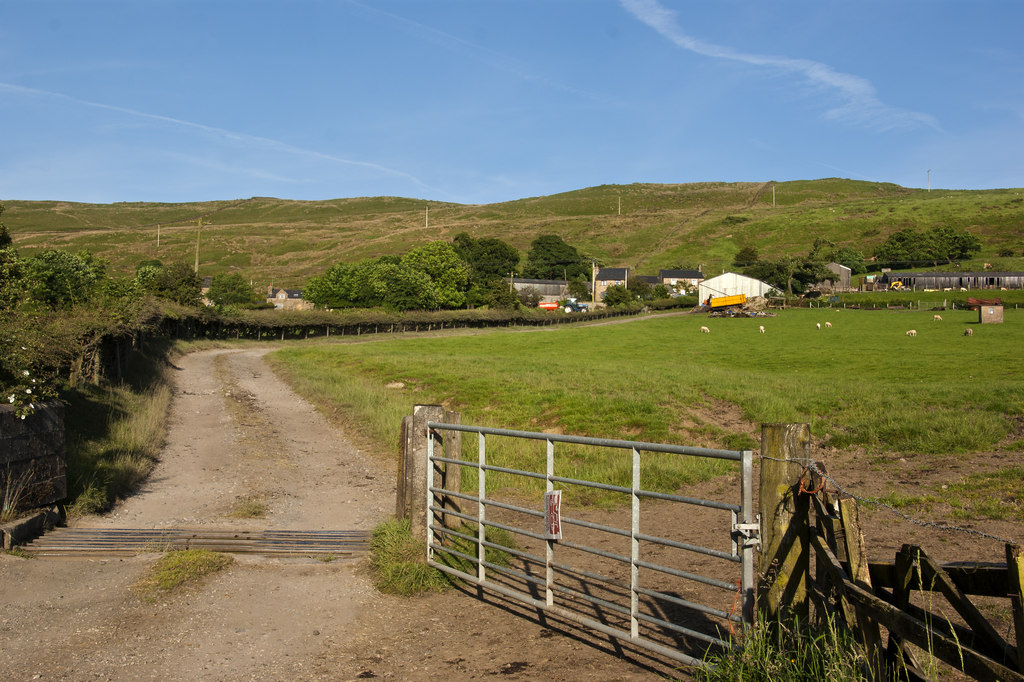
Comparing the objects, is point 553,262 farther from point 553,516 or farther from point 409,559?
point 553,516

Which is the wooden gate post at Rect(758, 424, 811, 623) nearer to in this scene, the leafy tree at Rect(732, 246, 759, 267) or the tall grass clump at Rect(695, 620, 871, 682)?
the tall grass clump at Rect(695, 620, 871, 682)

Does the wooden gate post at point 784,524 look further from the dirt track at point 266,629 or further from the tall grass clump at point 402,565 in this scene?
the tall grass clump at point 402,565

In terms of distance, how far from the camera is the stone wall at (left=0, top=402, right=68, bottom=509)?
815cm

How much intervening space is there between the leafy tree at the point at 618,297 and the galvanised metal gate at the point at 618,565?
103m

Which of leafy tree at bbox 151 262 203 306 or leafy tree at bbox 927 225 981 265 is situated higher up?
leafy tree at bbox 927 225 981 265

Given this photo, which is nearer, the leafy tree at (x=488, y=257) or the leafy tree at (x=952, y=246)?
the leafy tree at (x=952, y=246)

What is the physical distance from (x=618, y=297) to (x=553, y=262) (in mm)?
45287

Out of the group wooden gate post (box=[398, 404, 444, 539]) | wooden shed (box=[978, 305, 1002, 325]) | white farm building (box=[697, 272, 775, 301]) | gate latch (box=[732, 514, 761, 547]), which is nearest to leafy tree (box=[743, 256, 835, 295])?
white farm building (box=[697, 272, 775, 301])

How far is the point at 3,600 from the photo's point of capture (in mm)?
6766

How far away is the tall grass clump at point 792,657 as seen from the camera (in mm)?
4180

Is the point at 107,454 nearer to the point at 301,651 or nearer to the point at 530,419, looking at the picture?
the point at 301,651

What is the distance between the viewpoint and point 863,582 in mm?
4266

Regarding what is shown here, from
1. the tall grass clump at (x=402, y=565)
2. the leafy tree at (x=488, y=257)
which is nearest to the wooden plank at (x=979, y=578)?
the tall grass clump at (x=402, y=565)

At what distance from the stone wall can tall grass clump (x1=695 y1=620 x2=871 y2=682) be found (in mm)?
7271
